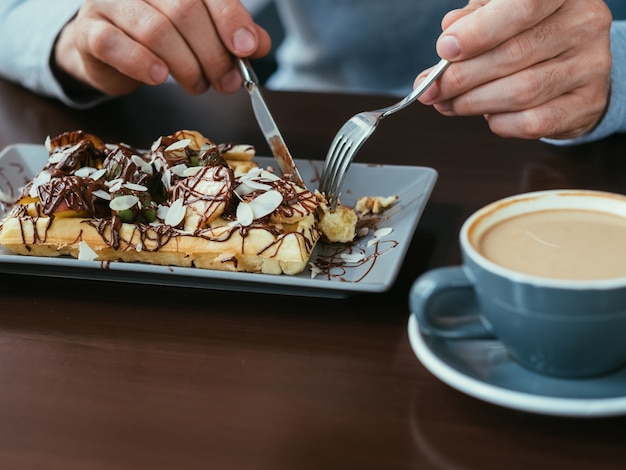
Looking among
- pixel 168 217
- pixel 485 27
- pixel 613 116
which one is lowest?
pixel 613 116

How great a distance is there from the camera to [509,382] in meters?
0.63

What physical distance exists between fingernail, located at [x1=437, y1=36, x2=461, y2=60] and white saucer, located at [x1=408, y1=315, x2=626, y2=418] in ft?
1.49

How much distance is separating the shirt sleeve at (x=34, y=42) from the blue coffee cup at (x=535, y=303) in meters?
1.02

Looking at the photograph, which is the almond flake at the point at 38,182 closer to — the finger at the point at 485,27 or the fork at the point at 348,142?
the fork at the point at 348,142

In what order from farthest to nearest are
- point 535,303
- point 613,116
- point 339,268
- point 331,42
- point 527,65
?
1. point 331,42
2. point 613,116
3. point 527,65
4. point 339,268
5. point 535,303

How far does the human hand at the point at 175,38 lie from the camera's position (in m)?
1.23

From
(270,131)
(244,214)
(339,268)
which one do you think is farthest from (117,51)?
(339,268)

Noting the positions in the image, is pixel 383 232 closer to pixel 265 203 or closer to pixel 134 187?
pixel 265 203

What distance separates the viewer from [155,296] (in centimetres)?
85

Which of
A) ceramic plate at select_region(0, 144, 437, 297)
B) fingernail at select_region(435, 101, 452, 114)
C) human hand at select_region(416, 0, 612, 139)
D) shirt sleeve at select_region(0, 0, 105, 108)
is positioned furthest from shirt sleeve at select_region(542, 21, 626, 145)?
shirt sleeve at select_region(0, 0, 105, 108)

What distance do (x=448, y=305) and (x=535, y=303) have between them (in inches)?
4.5

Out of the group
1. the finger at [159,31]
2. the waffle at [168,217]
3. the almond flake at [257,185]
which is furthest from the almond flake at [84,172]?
the finger at [159,31]

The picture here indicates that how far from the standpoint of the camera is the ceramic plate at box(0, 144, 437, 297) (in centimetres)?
80

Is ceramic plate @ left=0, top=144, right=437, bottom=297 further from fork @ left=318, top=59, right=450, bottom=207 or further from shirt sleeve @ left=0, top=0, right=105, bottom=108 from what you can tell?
shirt sleeve @ left=0, top=0, right=105, bottom=108
